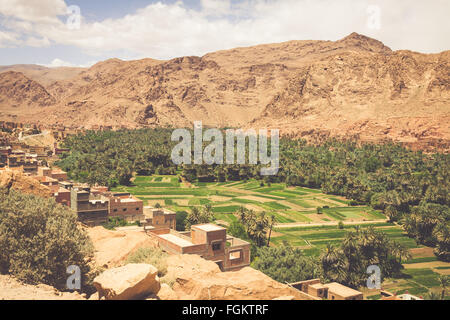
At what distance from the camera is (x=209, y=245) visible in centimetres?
2838

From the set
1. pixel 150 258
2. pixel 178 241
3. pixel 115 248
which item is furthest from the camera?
pixel 178 241

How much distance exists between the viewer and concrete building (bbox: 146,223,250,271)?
27344 millimetres

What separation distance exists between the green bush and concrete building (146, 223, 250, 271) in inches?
284

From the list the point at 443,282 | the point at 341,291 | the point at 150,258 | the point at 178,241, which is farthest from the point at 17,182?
the point at 443,282

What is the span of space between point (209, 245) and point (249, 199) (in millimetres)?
41871

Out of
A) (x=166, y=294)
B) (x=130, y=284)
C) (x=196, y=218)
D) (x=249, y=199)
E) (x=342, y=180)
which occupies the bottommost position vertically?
(x=249, y=199)

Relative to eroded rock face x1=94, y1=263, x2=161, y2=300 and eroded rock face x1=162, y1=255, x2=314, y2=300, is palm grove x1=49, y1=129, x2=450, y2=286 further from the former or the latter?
eroded rock face x1=94, y1=263, x2=161, y2=300

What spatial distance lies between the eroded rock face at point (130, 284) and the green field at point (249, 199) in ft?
134

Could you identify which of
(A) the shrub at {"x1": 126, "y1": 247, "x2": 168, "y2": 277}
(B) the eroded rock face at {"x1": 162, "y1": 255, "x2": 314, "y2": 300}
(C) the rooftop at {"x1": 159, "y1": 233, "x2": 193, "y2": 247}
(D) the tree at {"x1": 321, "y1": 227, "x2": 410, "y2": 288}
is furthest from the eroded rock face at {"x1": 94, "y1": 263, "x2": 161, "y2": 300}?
(D) the tree at {"x1": 321, "y1": 227, "x2": 410, "y2": 288}

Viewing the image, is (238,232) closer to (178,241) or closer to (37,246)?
(178,241)

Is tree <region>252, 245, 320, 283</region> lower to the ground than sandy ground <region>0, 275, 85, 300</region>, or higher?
lower

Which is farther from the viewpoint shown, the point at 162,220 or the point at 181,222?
the point at 181,222

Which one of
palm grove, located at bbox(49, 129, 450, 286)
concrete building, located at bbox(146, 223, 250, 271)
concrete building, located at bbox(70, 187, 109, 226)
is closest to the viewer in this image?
concrete building, located at bbox(146, 223, 250, 271)
